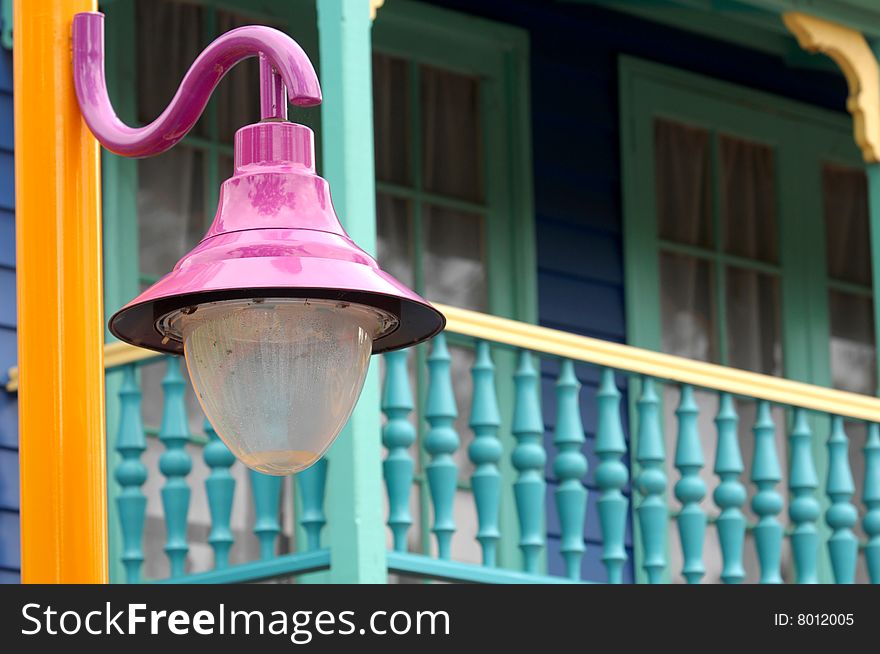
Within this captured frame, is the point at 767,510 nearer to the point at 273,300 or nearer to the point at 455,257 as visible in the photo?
the point at 455,257

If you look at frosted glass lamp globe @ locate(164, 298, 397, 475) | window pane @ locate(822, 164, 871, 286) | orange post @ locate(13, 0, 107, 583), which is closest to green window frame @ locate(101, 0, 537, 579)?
window pane @ locate(822, 164, 871, 286)

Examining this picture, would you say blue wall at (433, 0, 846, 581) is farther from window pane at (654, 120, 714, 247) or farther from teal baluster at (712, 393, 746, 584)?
teal baluster at (712, 393, 746, 584)

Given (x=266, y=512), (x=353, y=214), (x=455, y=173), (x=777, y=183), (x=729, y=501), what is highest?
(x=777, y=183)

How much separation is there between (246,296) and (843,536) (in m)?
4.43

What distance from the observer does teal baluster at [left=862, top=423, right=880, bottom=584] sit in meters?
6.77

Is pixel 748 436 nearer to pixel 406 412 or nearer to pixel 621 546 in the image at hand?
pixel 621 546

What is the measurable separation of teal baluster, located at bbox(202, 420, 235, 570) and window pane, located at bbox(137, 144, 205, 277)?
130 centimetres

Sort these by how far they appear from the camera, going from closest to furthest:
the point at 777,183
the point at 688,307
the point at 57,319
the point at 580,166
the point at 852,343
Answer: the point at 57,319 → the point at 580,166 → the point at 688,307 → the point at 777,183 → the point at 852,343

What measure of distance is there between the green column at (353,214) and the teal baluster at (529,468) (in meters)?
0.71

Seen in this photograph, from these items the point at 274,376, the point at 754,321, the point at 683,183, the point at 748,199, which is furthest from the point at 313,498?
the point at 748,199

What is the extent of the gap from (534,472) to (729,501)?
0.84 meters

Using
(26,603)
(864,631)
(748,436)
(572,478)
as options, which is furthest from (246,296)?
(748,436)

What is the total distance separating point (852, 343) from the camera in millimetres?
8945

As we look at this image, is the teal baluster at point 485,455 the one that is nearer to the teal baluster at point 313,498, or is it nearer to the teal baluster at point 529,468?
the teal baluster at point 529,468
